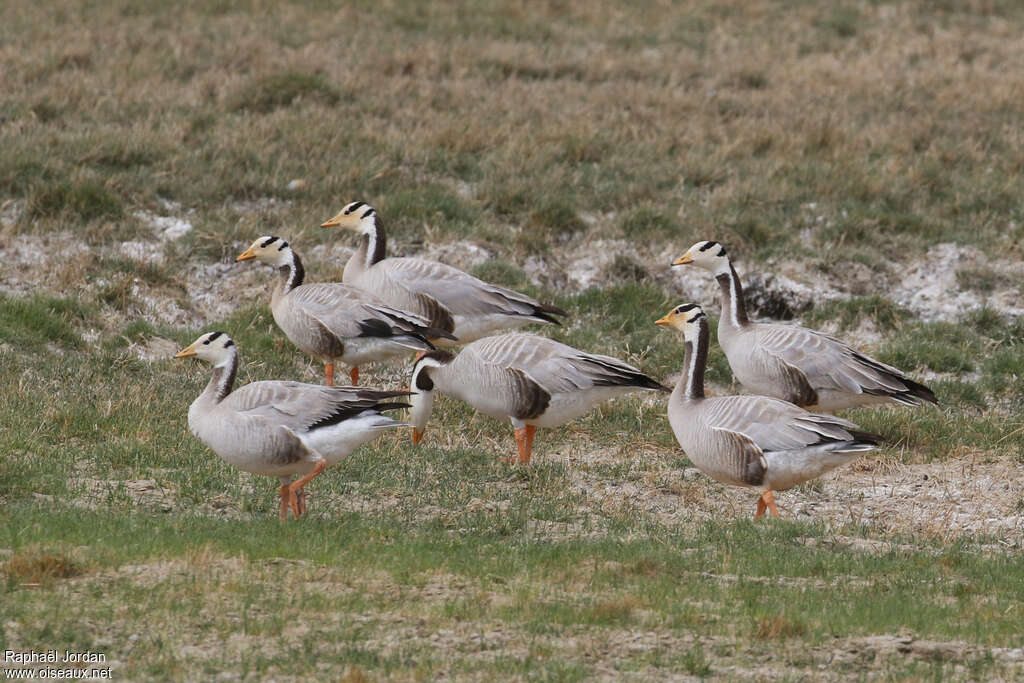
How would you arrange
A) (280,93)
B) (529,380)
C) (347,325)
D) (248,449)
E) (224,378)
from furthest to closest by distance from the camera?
(280,93), (347,325), (529,380), (224,378), (248,449)

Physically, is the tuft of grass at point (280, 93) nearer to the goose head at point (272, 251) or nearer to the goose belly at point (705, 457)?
the goose head at point (272, 251)

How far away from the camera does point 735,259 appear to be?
16188 mm

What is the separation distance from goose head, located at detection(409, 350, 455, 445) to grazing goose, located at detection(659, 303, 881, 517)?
2435mm

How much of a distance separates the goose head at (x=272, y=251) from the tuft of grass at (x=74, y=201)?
3.54 m

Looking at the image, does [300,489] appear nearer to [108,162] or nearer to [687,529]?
[687,529]

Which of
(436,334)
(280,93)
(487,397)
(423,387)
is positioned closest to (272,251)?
(436,334)

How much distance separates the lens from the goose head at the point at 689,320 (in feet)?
35.9

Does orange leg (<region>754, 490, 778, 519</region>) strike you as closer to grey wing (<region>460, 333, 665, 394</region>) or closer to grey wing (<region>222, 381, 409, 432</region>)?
grey wing (<region>460, 333, 665, 394</region>)

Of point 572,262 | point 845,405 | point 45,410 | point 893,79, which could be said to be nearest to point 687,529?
point 845,405

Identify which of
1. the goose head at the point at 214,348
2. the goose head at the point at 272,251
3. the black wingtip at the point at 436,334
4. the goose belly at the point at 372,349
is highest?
the goose head at the point at 272,251

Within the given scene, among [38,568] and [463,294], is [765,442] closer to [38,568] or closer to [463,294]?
[463,294]

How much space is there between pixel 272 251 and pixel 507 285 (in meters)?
3.34

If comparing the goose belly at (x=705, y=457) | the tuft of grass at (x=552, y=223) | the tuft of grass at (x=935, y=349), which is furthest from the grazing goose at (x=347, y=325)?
the tuft of grass at (x=935, y=349)

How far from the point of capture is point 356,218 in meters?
14.0
